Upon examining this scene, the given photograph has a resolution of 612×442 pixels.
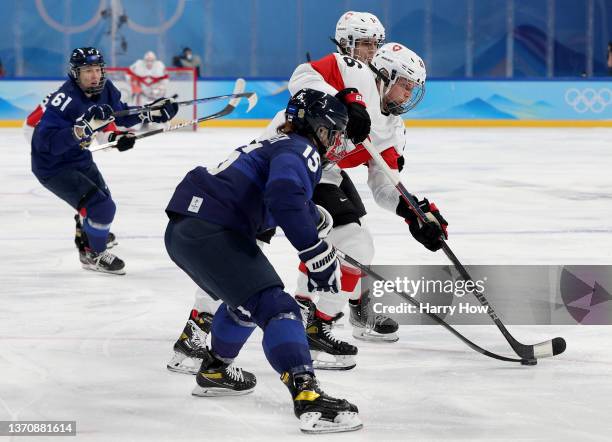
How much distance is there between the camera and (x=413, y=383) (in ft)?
10.6

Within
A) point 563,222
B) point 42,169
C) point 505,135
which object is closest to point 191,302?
point 42,169

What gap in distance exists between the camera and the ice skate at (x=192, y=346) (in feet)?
11.0

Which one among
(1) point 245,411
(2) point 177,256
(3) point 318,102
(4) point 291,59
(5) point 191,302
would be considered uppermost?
(3) point 318,102

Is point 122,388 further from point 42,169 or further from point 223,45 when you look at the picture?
point 223,45

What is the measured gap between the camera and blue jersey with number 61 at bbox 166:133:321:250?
2.68 metres

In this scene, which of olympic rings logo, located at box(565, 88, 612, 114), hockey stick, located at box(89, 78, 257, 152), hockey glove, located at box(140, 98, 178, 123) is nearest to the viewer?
hockey glove, located at box(140, 98, 178, 123)

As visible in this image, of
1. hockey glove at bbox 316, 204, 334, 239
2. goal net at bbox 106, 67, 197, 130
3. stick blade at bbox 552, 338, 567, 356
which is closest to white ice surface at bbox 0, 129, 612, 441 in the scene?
stick blade at bbox 552, 338, 567, 356

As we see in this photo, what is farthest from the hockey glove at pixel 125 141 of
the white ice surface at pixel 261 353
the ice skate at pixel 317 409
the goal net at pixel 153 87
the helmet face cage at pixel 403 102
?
the goal net at pixel 153 87

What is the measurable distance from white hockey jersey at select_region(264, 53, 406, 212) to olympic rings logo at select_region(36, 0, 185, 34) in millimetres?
16089

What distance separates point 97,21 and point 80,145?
14.6 metres

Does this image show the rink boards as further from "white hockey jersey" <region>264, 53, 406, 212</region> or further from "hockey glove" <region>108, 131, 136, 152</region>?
"white hockey jersey" <region>264, 53, 406, 212</region>

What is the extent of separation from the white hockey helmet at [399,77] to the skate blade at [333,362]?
0.92m

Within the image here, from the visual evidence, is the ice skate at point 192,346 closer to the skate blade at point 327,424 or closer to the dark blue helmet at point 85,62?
the skate blade at point 327,424

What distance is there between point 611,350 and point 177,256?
1.61m
